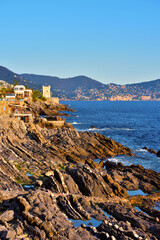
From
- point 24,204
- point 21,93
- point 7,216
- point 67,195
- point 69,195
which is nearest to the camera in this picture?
point 7,216

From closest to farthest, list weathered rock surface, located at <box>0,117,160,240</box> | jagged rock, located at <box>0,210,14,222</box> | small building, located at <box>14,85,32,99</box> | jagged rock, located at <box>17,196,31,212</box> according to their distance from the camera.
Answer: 1. weathered rock surface, located at <box>0,117,160,240</box>
2. jagged rock, located at <box>0,210,14,222</box>
3. jagged rock, located at <box>17,196,31,212</box>
4. small building, located at <box>14,85,32,99</box>

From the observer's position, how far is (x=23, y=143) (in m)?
40.7

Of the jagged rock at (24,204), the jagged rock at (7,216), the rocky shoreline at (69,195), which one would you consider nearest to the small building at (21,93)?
the rocky shoreline at (69,195)

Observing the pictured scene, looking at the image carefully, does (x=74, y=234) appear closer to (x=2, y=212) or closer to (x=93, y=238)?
(x=93, y=238)

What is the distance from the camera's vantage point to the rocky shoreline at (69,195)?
15.1 meters

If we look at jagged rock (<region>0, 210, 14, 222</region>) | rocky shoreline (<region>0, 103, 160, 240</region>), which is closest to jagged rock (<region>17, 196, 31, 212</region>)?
rocky shoreline (<region>0, 103, 160, 240</region>)

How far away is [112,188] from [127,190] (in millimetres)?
2852

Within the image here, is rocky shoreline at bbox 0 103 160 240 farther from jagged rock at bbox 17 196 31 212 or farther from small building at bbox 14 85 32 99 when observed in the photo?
small building at bbox 14 85 32 99

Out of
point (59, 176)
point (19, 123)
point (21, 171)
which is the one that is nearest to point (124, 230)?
point (59, 176)

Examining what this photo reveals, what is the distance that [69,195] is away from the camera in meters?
20.0

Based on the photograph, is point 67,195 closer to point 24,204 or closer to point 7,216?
point 24,204

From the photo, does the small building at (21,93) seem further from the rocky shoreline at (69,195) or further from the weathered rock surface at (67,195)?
the rocky shoreline at (69,195)

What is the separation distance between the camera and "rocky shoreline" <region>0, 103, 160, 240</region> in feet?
49.6

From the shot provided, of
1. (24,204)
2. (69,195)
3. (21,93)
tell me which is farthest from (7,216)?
(21,93)
